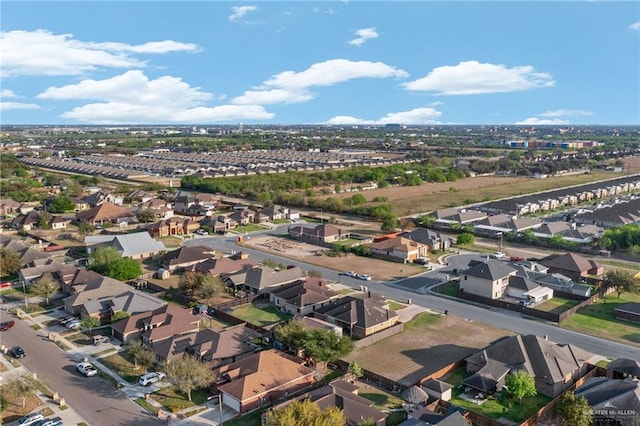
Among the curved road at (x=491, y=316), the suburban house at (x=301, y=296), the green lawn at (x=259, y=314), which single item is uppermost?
the suburban house at (x=301, y=296)

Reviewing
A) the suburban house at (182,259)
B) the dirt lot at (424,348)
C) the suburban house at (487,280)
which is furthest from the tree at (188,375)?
the suburban house at (487,280)

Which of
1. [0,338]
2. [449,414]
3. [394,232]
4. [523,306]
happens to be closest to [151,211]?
[394,232]

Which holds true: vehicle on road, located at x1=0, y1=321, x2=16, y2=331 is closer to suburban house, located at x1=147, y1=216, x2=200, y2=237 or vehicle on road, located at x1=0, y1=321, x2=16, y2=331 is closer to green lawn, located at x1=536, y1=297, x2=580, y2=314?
suburban house, located at x1=147, y1=216, x2=200, y2=237

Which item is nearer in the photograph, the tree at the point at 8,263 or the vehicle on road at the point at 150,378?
the vehicle on road at the point at 150,378

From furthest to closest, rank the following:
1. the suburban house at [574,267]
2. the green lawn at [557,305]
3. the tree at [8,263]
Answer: the tree at [8,263]
the suburban house at [574,267]
the green lawn at [557,305]

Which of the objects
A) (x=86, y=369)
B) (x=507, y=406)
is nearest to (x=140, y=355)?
(x=86, y=369)

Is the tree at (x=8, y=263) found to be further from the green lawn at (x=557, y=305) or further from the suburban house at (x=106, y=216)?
the green lawn at (x=557, y=305)

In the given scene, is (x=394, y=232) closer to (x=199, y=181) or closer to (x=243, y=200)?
(x=243, y=200)
